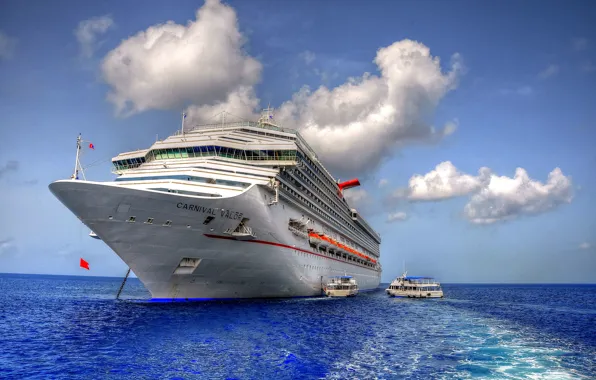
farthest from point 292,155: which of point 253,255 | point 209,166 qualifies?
point 253,255

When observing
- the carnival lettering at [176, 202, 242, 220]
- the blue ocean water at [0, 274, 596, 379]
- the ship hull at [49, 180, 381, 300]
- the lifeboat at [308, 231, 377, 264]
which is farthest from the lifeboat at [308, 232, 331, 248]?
the carnival lettering at [176, 202, 242, 220]

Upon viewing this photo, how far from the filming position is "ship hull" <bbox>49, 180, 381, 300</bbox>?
2911cm

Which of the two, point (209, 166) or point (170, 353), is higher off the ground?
point (209, 166)

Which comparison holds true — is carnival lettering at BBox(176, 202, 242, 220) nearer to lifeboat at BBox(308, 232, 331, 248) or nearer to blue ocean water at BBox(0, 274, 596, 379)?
blue ocean water at BBox(0, 274, 596, 379)

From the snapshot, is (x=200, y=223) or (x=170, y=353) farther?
(x=200, y=223)

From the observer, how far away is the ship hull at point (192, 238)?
2911cm

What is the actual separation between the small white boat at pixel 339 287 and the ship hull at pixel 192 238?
14333 millimetres

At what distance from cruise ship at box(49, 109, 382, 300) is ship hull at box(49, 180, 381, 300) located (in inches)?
3.0

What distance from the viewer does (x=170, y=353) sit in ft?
64.8

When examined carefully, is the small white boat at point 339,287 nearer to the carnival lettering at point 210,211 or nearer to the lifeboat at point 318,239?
the lifeboat at point 318,239

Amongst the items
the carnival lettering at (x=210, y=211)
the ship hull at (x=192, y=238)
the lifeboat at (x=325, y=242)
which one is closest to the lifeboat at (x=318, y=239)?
the lifeboat at (x=325, y=242)

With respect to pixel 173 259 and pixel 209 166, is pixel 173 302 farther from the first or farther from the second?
pixel 209 166

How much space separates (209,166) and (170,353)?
21272mm

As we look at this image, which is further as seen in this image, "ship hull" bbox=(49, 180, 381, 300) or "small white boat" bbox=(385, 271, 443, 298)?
"small white boat" bbox=(385, 271, 443, 298)
